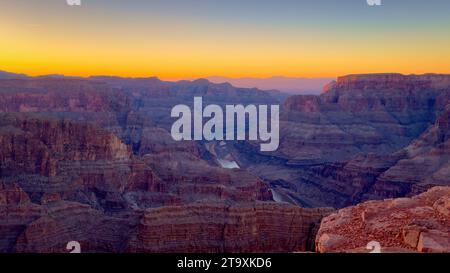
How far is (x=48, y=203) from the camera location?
32.8 m

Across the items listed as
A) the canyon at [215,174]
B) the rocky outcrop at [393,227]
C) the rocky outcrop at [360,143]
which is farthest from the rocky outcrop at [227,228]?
the rocky outcrop at [360,143]

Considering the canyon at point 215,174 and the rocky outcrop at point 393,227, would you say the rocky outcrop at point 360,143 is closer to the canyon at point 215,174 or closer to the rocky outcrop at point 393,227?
the canyon at point 215,174

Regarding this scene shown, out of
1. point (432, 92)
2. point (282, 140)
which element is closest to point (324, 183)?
point (282, 140)

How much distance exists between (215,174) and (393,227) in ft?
109

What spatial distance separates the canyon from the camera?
2912 cm

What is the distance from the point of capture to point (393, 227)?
1132 cm

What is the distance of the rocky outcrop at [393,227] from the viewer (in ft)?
32.8

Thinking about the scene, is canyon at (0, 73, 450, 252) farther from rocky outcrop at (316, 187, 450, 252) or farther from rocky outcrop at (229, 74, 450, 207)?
rocky outcrop at (229, 74, 450, 207)

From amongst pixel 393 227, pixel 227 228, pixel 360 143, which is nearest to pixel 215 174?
pixel 227 228

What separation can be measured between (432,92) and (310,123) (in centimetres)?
2137

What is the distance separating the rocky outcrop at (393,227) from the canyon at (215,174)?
0.06 meters
